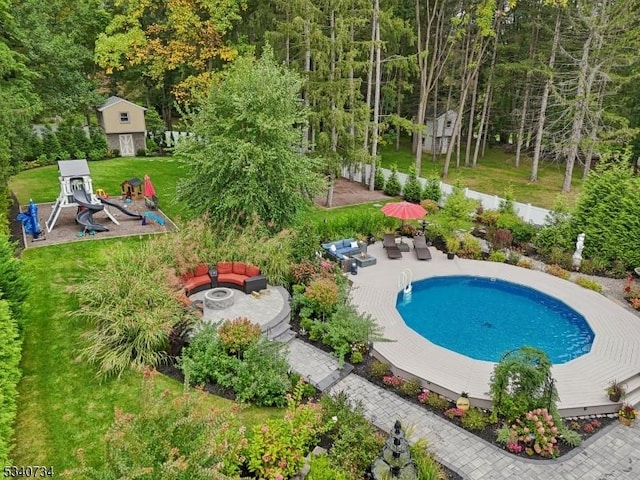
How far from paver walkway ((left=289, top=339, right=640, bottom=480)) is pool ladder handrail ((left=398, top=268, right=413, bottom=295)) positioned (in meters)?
5.45

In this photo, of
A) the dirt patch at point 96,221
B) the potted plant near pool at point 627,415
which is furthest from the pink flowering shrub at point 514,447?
the dirt patch at point 96,221

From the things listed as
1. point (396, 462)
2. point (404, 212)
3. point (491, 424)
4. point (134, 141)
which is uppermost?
point (134, 141)

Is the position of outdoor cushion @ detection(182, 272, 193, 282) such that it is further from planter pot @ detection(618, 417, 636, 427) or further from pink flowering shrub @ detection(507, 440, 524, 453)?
planter pot @ detection(618, 417, 636, 427)

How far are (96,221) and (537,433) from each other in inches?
690

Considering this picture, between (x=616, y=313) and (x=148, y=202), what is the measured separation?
60.9ft

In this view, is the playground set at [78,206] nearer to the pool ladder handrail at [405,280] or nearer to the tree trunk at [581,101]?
the pool ladder handrail at [405,280]

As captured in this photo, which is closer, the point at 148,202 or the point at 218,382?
the point at 218,382

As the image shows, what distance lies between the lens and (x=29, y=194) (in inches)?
885

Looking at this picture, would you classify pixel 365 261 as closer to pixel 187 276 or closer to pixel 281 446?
pixel 187 276

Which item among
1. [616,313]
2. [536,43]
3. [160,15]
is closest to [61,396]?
[616,313]

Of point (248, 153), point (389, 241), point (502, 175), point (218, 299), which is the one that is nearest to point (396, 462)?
point (218, 299)

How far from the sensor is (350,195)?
26000mm

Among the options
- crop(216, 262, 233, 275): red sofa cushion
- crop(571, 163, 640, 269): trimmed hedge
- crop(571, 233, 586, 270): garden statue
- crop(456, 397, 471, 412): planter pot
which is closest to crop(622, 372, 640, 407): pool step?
crop(456, 397, 471, 412): planter pot

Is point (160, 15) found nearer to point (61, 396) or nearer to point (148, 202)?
point (148, 202)
